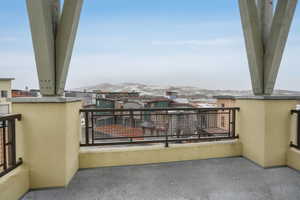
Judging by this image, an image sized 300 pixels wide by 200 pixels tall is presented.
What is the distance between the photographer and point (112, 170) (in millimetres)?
2496

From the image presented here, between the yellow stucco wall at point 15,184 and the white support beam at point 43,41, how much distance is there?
2.92 feet

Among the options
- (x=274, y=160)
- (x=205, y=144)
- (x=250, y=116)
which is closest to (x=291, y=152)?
(x=274, y=160)

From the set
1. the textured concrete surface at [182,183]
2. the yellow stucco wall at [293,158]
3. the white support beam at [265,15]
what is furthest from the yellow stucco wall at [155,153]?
the white support beam at [265,15]

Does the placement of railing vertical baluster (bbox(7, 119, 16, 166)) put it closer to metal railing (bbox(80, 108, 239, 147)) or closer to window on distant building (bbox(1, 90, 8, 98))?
metal railing (bbox(80, 108, 239, 147))

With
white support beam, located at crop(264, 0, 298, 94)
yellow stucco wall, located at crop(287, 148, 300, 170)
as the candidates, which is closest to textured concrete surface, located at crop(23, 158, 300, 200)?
yellow stucco wall, located at crop(287, 148, 300, 170)

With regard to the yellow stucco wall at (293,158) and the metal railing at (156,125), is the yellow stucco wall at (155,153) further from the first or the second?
the yellow stucco wall at (293,158)

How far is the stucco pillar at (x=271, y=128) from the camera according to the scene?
252 centimetres

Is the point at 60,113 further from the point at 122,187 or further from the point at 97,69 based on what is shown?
the point at 97,69

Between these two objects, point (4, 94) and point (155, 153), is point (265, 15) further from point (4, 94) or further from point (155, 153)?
point (4, 94)

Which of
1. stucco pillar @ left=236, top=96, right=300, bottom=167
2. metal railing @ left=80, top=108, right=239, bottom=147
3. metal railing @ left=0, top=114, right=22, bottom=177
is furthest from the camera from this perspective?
metal railing @ left=80, top=108, right=239, bottom=147

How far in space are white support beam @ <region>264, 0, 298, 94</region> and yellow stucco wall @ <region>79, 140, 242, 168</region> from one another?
125cm

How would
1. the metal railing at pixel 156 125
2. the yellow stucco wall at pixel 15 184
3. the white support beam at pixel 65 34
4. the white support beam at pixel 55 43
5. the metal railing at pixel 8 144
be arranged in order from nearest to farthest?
the yellow stucco wall at pixel 15 184 < the metal railing at pixel 8 144 < the white support beam at pixel 55 43 < the white support beam at pixel 65 34 < the metal railing at pixel 156 125

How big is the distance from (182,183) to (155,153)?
75 centimetres

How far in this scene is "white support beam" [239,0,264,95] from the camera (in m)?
2.55
